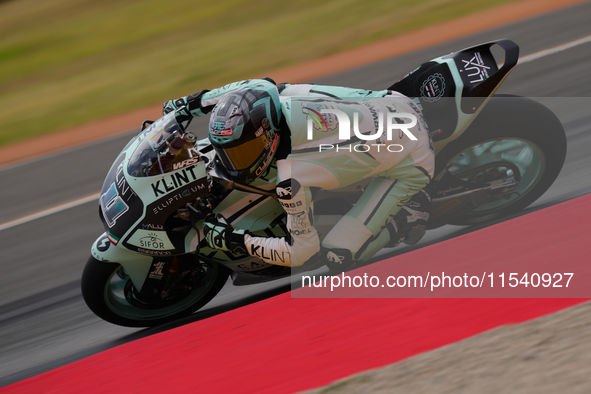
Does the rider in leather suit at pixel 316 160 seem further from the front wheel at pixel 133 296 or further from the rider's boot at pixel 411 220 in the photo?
the front wheel at pixel 133 296

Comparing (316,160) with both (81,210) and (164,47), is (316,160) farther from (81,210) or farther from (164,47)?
(164,47)

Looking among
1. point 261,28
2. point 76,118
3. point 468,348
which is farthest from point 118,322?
point 261,28

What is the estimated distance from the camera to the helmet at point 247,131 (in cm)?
312

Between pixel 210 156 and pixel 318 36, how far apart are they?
7.83 m

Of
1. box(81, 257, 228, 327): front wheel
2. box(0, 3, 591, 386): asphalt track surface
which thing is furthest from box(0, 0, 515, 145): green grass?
box(81, 257, 228, 327): front wheel

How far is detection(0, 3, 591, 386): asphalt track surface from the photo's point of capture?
416 centimetres

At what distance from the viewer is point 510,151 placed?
395 cm

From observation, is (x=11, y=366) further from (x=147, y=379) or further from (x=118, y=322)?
(x=147, y=379)

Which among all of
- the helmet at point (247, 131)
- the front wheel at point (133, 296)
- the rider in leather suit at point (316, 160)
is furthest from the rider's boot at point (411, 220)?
the front wheel at point (133, 296)

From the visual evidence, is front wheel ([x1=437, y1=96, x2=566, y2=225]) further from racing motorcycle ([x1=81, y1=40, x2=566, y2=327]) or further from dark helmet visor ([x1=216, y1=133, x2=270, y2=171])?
dark helmet visor ([x1=216, y1=133, x2=270, y2=171])

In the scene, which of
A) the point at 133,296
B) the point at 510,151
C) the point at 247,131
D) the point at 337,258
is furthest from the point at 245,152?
the point at 510,151

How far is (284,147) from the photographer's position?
11.0 ft

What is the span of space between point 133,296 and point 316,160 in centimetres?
159

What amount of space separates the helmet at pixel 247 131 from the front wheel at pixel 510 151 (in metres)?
1.31
